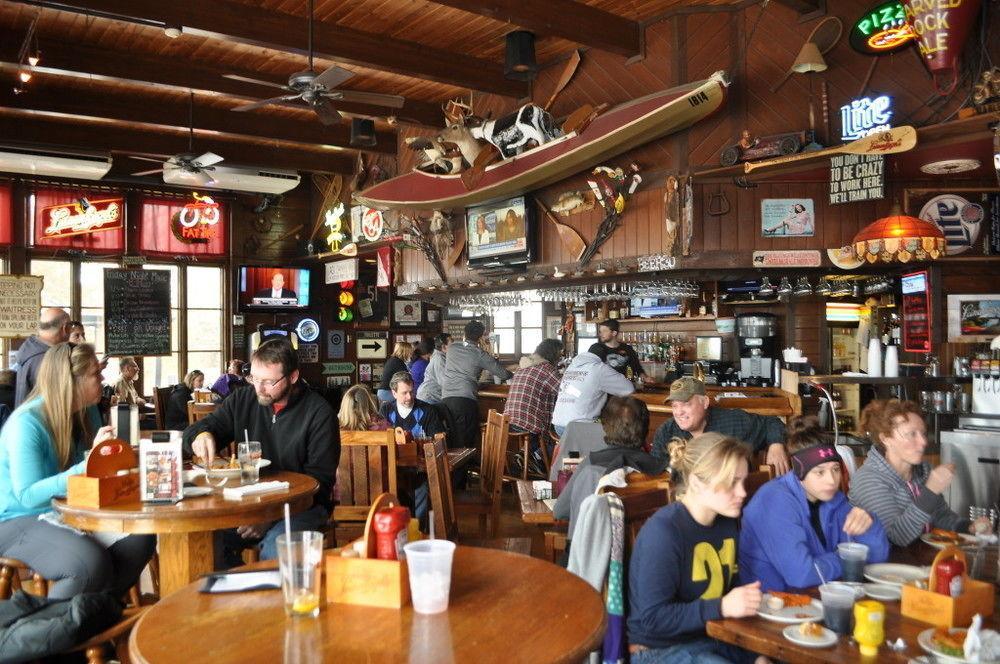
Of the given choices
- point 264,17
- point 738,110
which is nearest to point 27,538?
point 264,17

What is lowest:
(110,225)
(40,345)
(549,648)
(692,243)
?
(549,648)

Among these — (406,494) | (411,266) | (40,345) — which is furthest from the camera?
(411,266)

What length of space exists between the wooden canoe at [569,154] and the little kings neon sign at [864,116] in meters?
0.96

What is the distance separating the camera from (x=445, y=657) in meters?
1.69

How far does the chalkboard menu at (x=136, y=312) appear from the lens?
11078 mm

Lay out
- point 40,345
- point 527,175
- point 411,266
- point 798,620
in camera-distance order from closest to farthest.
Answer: point 798,620, point 40,345, point 527,175, point 411,266

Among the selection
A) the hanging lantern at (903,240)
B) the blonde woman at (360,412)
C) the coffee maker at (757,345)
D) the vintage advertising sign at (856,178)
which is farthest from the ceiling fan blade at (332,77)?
the coffee maker at (757,345)

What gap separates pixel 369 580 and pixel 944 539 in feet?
7.22

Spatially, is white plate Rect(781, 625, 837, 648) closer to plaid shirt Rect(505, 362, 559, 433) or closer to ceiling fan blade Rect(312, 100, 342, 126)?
ceiling fan blade Rect(312, 100, 342, 126)

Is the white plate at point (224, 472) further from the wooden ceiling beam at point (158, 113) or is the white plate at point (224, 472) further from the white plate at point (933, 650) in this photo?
the wooden ceiling beam at point (158, 113)

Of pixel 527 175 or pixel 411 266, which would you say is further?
pixel 411 266

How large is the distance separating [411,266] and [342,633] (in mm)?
9173

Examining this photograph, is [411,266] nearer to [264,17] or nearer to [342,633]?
[264,17]

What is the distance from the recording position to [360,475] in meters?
4.70
